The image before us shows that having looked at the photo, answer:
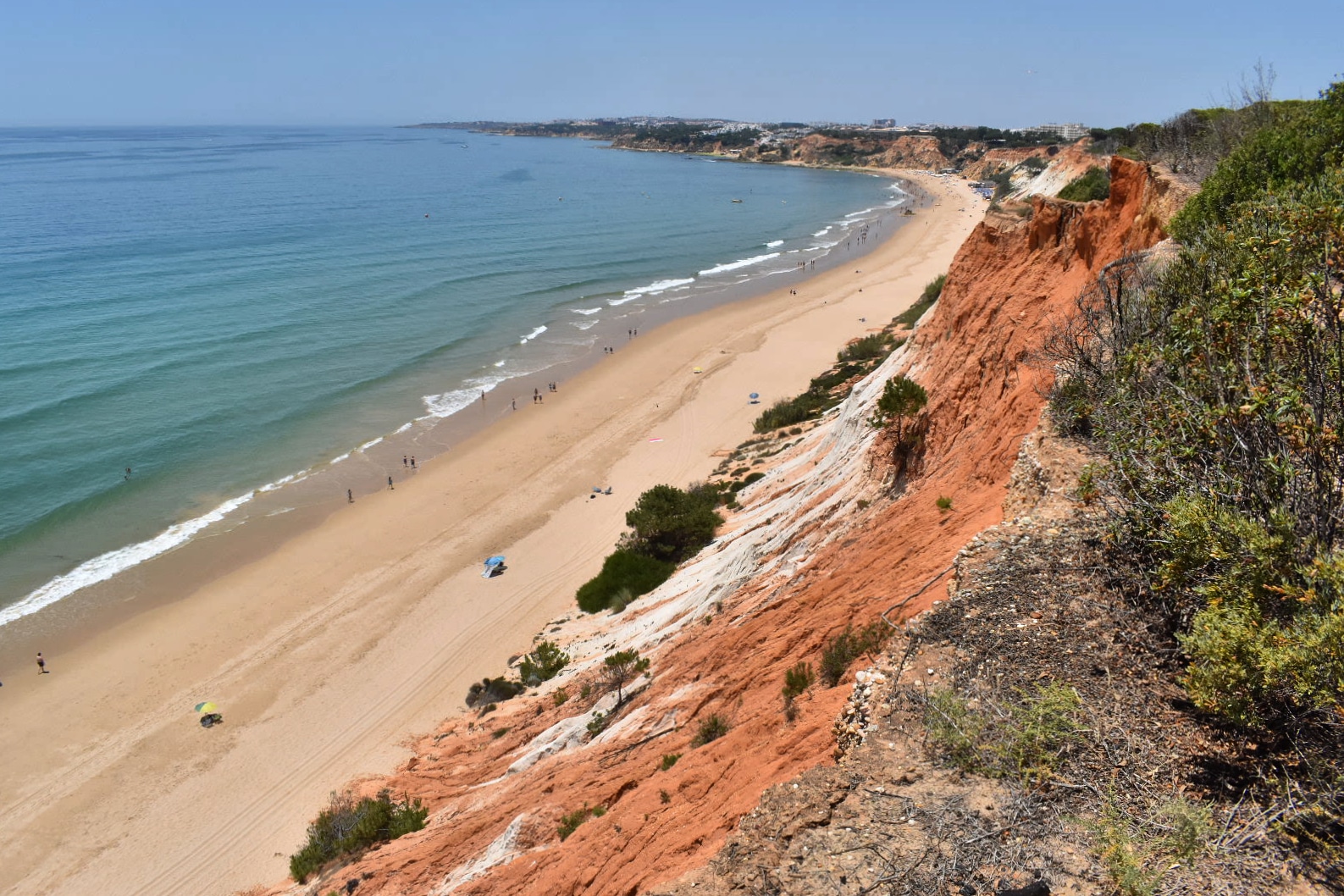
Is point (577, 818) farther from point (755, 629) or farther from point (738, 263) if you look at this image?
point (738, 263)

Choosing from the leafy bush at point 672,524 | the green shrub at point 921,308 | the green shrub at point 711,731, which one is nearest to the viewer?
the green shrub at point 711,731

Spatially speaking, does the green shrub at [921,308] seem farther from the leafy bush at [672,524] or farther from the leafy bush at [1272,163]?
the leafy bush at [1272,163]

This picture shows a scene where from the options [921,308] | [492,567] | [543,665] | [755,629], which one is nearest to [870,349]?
[921,308]

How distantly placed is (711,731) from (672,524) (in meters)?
13.0

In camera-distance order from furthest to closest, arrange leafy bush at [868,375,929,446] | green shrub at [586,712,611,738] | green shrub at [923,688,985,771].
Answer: leafy bush at [868,375,929,446]
green shrub at [586,712,611,738]
green shrub at [923,688,985,771]

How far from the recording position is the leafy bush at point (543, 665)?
18.5 metres

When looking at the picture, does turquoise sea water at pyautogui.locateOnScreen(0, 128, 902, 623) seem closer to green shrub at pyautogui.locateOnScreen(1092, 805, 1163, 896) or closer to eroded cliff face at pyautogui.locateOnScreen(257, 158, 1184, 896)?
eroded cliff face at pyautogui.locateOnScreen(257, 158, 1184, 896)

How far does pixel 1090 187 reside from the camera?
71.5 feet

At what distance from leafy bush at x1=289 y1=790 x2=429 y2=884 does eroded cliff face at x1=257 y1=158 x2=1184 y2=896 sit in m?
0.44

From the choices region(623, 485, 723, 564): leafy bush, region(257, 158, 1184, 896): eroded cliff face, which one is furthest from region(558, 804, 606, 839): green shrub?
region(623, 485, 723, 564): leafy bush

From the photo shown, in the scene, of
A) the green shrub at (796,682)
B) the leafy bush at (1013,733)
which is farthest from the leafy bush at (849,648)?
the leafy bush at (1013,733)

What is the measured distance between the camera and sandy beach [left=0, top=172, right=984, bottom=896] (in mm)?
16703

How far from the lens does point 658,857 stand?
7359 mm

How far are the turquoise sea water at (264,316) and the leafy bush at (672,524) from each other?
1685cm
